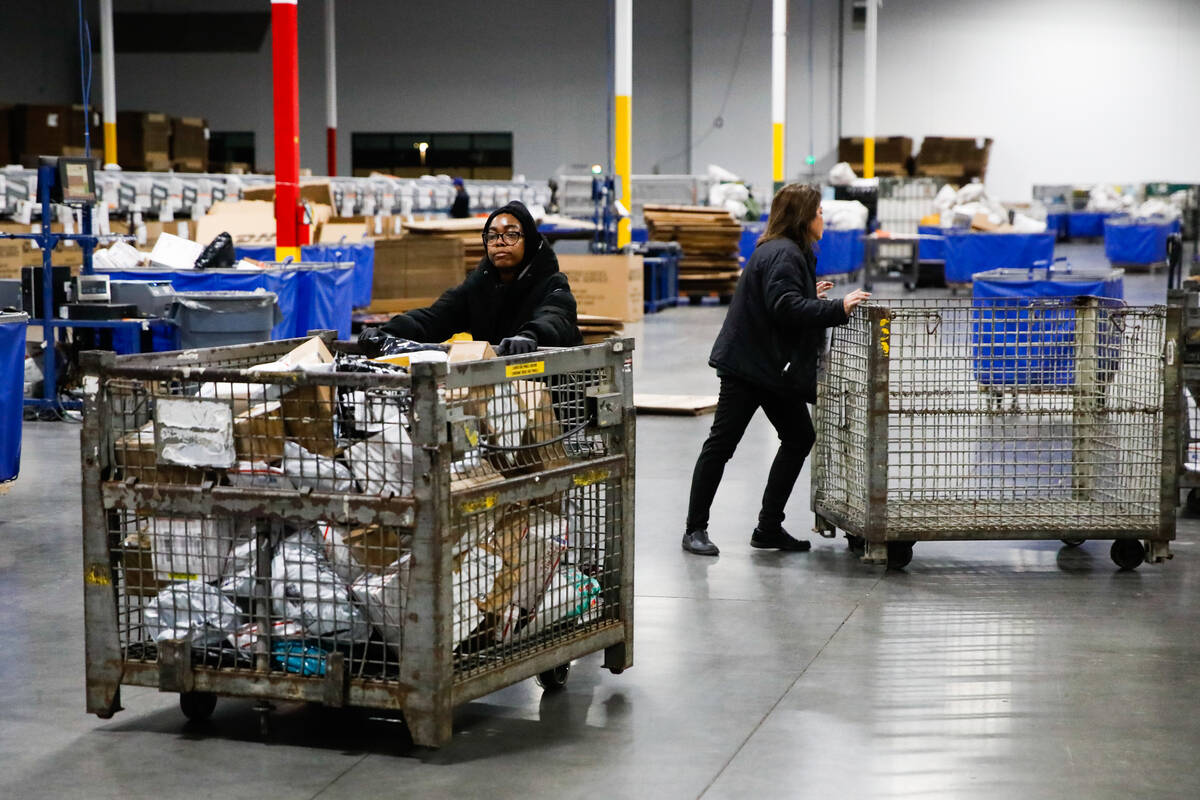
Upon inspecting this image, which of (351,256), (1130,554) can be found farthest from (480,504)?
(351,256)

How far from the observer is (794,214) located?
20.3ft

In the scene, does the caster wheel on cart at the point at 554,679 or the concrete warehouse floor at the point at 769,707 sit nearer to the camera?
the concrete warehouse floor at the point at 769,707

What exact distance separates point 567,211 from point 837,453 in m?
13.3

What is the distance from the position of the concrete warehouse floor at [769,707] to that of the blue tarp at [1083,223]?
3051 centimetres

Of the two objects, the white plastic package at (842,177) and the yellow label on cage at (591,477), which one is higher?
the white plastic package at (842,177)

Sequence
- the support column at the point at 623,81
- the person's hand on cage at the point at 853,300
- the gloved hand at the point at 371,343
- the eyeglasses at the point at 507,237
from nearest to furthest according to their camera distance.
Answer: the gloved hand at the point at 371,343 < the eyeglasses at the point at 507,237 < the person's hand on cage at the point at 853,300 < the support column at the point at 623,81

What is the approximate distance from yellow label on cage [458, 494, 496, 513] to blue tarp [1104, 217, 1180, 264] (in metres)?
26.7

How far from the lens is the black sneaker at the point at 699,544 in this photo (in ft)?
21.4

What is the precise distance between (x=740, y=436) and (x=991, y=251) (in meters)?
17.8

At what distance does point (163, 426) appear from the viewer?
395cm

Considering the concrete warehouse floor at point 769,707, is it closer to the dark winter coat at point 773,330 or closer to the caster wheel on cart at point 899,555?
the caster wheel on cart at point 899,555

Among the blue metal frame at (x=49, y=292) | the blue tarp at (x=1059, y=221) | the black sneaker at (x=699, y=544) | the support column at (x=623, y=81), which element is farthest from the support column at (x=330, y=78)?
the black sneaker at (x=699, y=544)

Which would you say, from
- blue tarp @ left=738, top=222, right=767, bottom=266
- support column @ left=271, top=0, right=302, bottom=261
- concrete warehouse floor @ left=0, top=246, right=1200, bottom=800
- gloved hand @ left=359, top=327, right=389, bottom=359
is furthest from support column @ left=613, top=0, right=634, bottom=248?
gloved hand @ left=359, top=327, right=389, bottom=359

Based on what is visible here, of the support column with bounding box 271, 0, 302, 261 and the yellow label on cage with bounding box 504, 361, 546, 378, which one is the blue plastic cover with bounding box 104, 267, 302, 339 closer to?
the support column with bounding box 271, 0, 302, 261
